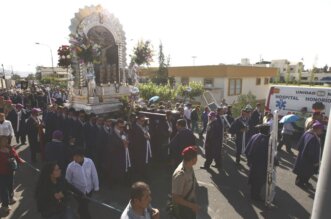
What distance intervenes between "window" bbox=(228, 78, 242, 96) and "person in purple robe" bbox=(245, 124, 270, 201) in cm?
1850

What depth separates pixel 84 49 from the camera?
13219 mm

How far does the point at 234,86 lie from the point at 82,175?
22.0 m

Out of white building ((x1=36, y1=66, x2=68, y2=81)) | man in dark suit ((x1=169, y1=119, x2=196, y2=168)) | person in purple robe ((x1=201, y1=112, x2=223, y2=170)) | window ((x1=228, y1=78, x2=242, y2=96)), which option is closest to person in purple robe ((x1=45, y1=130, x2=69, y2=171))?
man in dark suit ((x1=169, y1=119, x2=196, y2=168))

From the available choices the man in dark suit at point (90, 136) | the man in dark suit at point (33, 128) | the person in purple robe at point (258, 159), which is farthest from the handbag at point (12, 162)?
the person in purple robe at point (258, 159)

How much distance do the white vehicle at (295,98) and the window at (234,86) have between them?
11228mm

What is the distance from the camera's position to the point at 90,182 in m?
4.90

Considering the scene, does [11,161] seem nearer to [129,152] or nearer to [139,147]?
[129,152]

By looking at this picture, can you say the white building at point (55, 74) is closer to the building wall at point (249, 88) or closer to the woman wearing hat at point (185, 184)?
the building wall at point (249, 88)

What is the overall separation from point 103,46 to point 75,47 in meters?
2.22

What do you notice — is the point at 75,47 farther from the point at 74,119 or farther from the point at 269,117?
the point at 269,117

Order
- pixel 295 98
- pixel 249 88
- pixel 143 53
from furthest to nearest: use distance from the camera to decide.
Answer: pixel 249 88 → pixel 143 53 → pixel 295 98

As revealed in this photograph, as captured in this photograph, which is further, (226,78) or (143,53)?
(226,78)

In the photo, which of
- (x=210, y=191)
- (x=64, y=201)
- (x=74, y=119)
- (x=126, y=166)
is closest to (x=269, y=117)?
(x=210, y=191)

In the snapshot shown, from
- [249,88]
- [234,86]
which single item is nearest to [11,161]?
[234,86]
